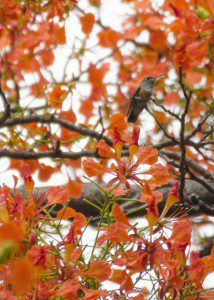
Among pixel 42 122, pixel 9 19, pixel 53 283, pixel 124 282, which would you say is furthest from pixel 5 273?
pixel 9 19

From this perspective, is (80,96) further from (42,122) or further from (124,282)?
(124,282)

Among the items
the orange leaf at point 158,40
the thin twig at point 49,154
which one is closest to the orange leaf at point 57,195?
the thin twig at point 49,154

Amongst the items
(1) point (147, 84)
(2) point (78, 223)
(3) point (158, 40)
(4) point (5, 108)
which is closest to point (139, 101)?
(1) point (147, 84)

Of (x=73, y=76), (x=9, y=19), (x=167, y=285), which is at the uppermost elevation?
(x=9, y=19)

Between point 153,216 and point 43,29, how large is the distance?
1.55 metres

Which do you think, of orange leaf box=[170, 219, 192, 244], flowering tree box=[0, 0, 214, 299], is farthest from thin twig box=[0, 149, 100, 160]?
orange leaf box=[170, 219, 192, 244]

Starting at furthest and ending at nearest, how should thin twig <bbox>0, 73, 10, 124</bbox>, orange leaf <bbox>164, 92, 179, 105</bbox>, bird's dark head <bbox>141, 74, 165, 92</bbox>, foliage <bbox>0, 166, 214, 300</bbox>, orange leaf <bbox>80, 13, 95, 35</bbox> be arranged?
orange leaf <bbox>164, 92, 179, 105</bbox>, orange leaf <bbox>80, 13, 95, 35</bbox>, bird's dark head <bbox>141, 74, 165, 92</bbox>, thin twig <bbox>0, 73, 10, 124</bbox>, foliage <bbox>0, 166, 214, 300</bbox>

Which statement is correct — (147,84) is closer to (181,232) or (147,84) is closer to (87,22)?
(87,22)

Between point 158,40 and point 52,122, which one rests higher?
point 158,40

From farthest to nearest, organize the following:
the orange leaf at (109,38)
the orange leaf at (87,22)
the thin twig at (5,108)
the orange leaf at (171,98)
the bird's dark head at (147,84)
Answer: the orange leaf at (109,38) → the orange leaf at (171,98) → the orange leaf at (87,22) → the bird's dark head at (147,84) → the thin twig at (5,108)

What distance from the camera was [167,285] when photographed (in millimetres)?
1123

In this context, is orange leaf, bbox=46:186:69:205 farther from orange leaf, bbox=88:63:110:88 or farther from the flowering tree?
orange leaf, bbox=88:63:110:88

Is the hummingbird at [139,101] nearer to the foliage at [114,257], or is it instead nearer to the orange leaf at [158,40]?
the foliage at [114,257]

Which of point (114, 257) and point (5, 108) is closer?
point (114, 257)
